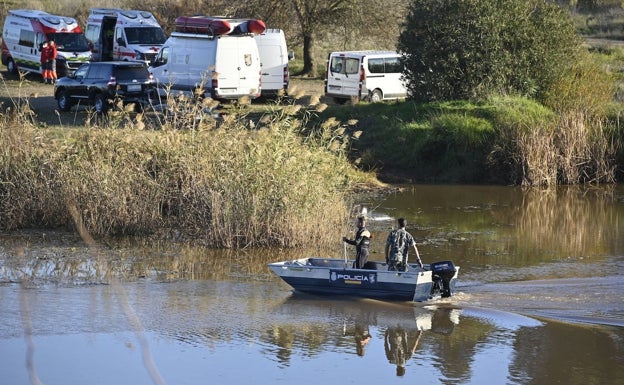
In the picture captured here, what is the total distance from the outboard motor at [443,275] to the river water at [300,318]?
0.24 meters

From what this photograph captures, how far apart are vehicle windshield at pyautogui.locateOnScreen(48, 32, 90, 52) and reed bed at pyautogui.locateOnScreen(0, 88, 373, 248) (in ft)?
61.0

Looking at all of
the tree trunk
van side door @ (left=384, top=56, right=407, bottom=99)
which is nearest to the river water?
van side door @ (left=384, top=56, right=407, bottom=99)

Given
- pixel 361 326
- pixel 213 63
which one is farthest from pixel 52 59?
pixel 361 326

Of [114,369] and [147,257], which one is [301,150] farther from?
[114,369]

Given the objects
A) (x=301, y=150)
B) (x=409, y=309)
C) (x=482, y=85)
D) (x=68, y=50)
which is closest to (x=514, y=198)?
(x=482, y=85)

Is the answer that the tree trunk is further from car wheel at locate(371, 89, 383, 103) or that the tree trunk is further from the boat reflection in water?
the boat reflection in water

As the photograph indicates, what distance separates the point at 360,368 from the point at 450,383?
1094 mm

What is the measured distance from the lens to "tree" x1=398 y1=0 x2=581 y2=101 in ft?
89.9

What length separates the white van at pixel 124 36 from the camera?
123 ft

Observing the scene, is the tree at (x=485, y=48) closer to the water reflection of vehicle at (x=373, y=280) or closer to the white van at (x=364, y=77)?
the white van at (x=364, y=77)

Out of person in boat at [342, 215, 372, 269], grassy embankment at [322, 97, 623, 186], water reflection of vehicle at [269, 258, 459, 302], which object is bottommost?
water reflection of vehicle at [269, 258, 459, 302]

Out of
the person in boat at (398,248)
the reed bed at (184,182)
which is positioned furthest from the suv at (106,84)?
the person in boat at (398,248)

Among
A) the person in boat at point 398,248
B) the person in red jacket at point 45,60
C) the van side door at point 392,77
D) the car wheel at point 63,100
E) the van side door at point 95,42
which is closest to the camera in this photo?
the person in boat at point 398,248

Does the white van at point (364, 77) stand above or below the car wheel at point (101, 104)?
above
